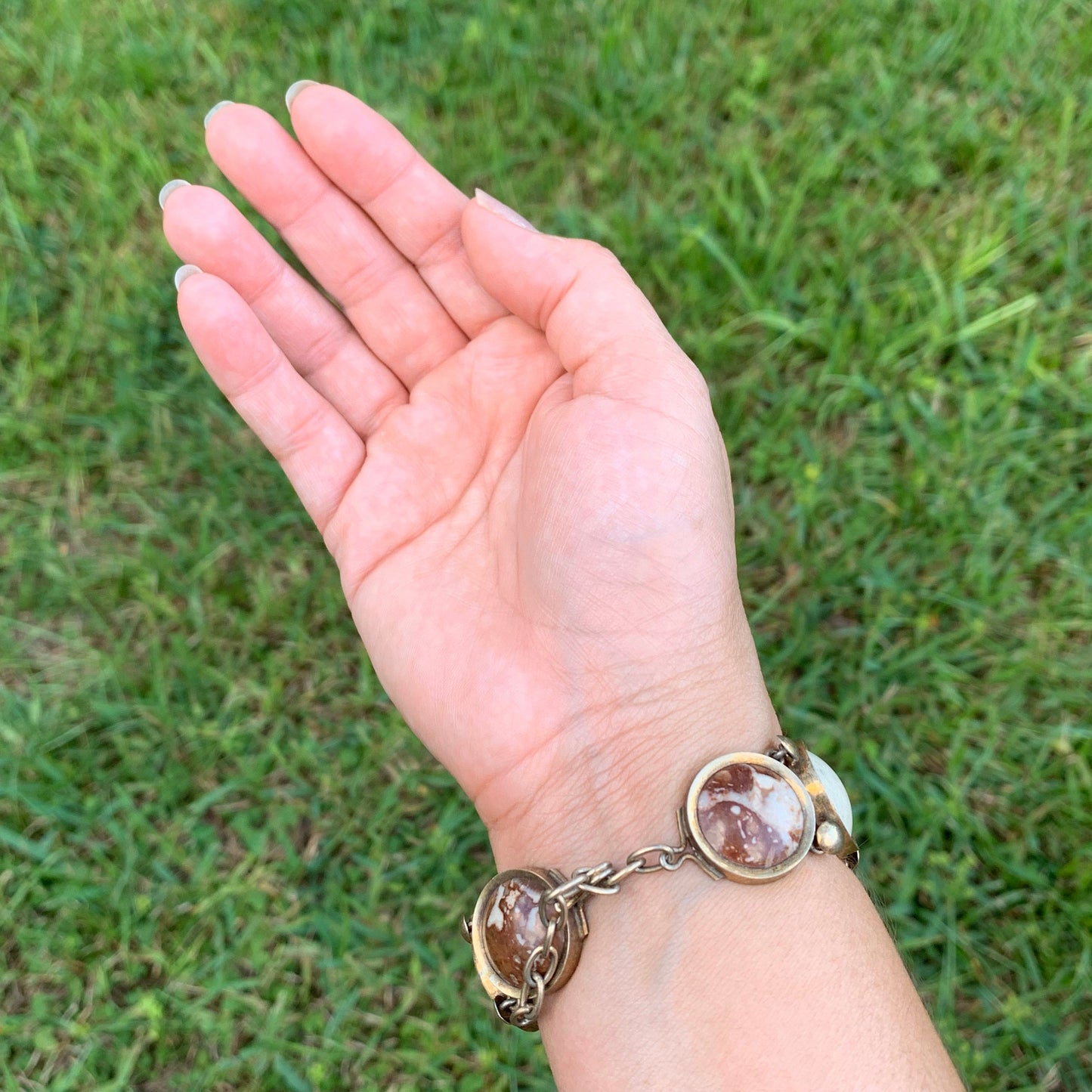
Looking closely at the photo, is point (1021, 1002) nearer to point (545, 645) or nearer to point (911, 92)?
point (545, 645)

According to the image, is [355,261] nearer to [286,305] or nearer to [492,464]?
[286,305]

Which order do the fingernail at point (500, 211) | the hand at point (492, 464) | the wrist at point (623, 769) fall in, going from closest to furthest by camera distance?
the wrist at point (623, 769) < the hand at point (492, 464) < the fingernail at point (500, 211)

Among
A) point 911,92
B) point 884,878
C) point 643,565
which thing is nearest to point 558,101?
point 911,92

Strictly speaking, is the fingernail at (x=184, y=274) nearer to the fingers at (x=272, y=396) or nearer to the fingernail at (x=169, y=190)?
the fingers at (x=272, y=396)

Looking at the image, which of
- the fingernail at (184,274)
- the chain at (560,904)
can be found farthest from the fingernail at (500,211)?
the chain at (560,904)

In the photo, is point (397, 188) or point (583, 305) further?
point (397, 188)

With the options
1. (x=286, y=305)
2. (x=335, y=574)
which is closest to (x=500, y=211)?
(x=286, y=305)

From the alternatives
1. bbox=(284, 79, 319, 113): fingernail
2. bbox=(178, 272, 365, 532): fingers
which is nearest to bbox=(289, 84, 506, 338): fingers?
bbox=(284, 79, 319, 113): fingernail

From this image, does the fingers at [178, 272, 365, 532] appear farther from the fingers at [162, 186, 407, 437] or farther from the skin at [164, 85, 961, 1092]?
the fingers at [162, 186, 407, 437]
